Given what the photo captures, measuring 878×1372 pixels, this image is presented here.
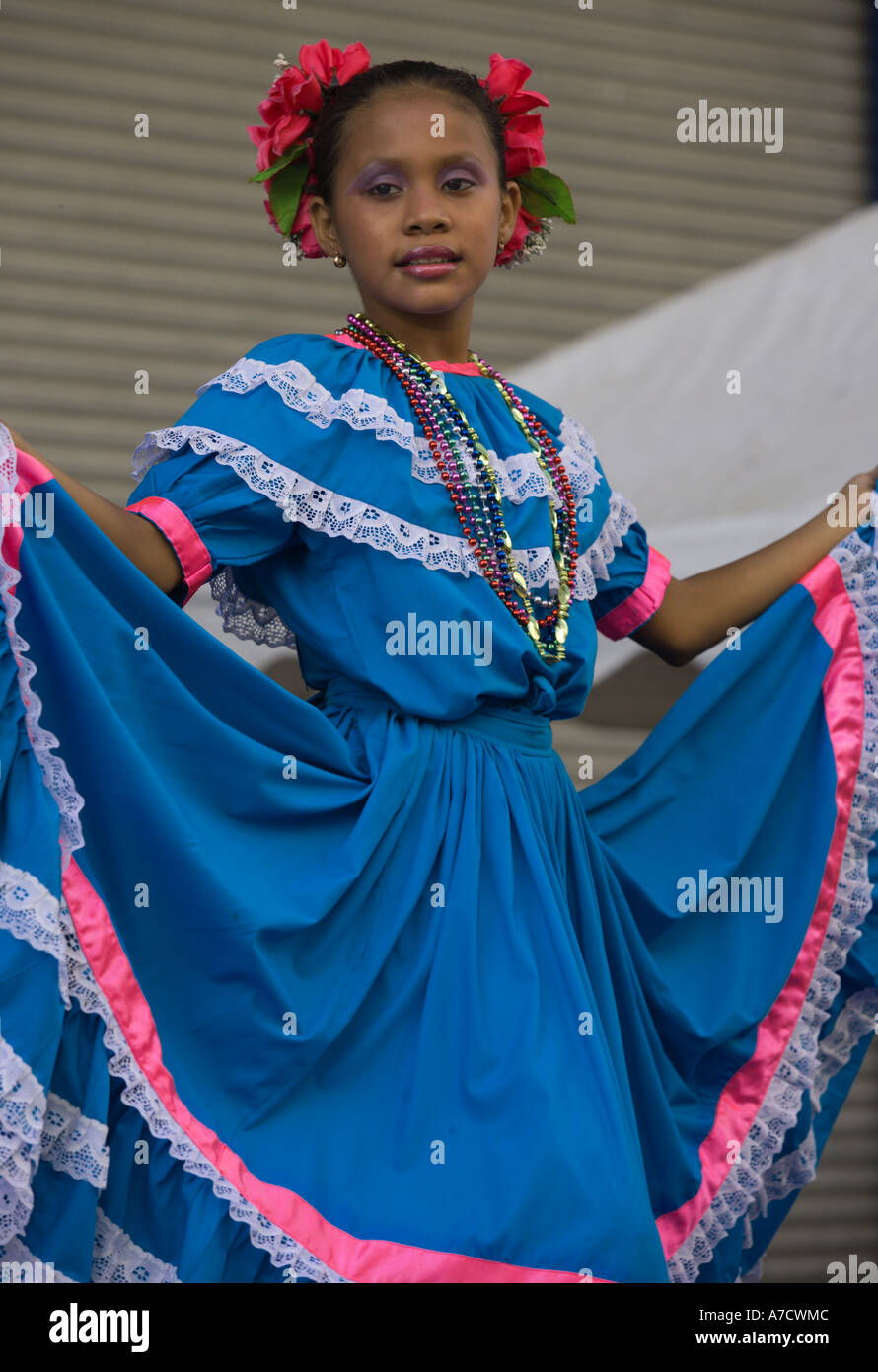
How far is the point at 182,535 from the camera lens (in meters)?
1.51

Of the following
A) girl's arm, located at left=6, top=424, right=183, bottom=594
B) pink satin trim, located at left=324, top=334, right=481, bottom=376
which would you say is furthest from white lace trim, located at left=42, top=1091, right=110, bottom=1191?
pink satin trim, located at left=324, top=334, right=481, bottom=376

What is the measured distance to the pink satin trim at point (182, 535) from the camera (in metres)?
1.51

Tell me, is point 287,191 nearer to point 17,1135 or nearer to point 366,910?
point 366,910

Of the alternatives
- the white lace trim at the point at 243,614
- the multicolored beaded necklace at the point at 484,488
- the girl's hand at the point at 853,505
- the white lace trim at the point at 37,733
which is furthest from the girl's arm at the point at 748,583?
the white lace trim at the point at 37,733

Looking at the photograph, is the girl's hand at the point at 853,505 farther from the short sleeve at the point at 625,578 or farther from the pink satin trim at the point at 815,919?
the short sleeve at the point at 625,578

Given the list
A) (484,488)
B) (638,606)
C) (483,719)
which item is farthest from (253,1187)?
(638,606)

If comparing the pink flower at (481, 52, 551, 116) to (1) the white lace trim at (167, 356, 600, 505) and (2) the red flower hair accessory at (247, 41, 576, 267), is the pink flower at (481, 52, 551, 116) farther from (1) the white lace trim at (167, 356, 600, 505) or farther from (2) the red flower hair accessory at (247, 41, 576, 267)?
(1) the white lace trim at (167, 356, 600, 505)

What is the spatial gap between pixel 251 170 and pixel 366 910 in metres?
2.85

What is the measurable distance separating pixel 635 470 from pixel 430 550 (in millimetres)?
1169

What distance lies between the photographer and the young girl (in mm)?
1354

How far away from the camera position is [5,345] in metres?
Result: 3.64

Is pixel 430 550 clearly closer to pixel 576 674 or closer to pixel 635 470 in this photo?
pixel 576 674

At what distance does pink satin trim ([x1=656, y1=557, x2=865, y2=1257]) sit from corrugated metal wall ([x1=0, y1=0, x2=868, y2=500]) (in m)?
2.22

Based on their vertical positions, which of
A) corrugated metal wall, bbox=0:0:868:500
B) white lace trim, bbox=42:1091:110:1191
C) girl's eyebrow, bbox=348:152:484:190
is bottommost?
white lace trim, bbox=42:1091:110:1191
